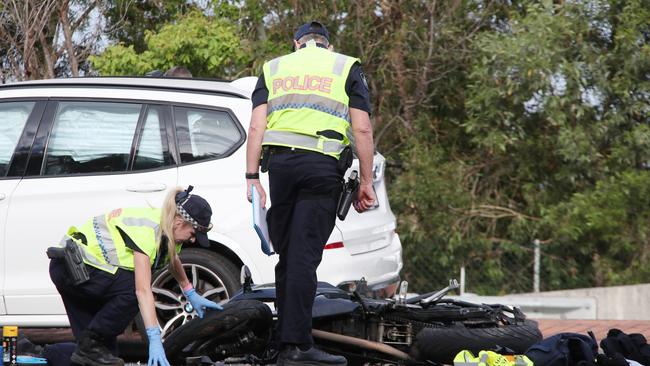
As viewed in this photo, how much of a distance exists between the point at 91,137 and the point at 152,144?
1.45ft

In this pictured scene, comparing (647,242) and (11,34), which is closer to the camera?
(647,242)

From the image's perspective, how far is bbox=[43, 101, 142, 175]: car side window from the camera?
8641 millimetres

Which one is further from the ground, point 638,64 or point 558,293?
point 638,64

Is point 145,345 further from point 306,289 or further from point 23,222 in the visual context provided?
point 306,289

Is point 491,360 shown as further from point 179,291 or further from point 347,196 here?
point 179,291

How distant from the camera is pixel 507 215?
49.6 feet

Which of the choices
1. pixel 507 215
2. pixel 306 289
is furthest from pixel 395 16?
pixel 306 289

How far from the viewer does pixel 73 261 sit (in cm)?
659

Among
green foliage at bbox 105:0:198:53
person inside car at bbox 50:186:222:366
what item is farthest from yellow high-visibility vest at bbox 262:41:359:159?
green foliage at bbox 105:0:198:53

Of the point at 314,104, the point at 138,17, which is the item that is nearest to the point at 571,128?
the point at 138,17

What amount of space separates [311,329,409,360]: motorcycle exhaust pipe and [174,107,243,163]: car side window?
6.27ft

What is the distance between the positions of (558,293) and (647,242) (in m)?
1.25

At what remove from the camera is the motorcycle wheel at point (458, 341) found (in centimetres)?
687

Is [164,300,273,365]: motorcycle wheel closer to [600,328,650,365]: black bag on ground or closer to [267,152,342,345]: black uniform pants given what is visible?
[267,152,342,345]: black uniform pants
